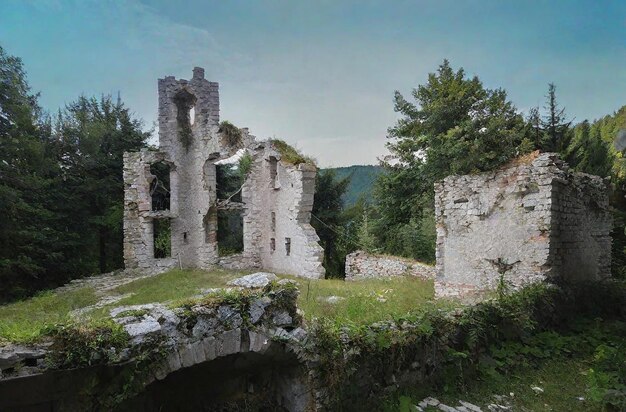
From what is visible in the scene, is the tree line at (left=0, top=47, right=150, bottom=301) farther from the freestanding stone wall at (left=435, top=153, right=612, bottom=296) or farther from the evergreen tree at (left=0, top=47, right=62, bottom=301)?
the freestanding stone wall at (left=435, top=153, right=612, bottom=296)

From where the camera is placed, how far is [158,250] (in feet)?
65.7

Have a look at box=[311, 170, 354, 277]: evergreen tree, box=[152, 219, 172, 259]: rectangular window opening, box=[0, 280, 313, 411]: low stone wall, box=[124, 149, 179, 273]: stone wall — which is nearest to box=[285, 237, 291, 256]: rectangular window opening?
box=[311, 170, 354, 277]: evergreen tree

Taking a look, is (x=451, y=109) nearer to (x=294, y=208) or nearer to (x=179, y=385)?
(x=294, y=208)

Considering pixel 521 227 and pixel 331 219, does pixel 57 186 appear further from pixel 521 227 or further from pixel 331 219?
pixel 521 227

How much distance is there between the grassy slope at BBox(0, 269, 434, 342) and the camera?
27.3ft

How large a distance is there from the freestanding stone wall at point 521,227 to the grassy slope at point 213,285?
162cm

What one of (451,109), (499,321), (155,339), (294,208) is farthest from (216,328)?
(451,109)

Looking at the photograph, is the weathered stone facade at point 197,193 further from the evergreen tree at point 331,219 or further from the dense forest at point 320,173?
the evergreen tree at point 331,219

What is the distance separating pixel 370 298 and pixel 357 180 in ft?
76.6

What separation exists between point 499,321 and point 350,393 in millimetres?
3569

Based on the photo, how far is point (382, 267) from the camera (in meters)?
16.0

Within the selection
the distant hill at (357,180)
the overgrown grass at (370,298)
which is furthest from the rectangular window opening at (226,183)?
the overgrown grass at (370,298)

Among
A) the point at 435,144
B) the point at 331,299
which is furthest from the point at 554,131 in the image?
the point at 331,299

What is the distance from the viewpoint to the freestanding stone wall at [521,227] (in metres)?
9.07
